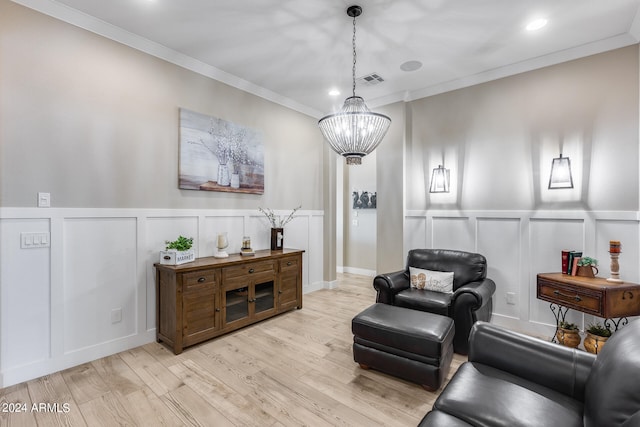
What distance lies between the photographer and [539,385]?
59.8 inches

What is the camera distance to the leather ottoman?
2129 millimetres

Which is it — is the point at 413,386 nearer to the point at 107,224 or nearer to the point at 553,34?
the point at 107,224

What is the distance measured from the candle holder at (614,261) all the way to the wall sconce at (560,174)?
0.71m

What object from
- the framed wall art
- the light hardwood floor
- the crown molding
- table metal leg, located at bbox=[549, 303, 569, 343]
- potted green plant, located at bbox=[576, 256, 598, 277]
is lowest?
the light hardwood floor

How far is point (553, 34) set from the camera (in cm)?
284

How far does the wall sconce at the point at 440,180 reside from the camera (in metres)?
3.93

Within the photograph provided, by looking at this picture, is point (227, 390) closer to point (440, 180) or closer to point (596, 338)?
point (596, 338)

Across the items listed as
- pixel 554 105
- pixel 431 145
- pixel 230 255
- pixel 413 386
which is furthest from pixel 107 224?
pixel 554 105

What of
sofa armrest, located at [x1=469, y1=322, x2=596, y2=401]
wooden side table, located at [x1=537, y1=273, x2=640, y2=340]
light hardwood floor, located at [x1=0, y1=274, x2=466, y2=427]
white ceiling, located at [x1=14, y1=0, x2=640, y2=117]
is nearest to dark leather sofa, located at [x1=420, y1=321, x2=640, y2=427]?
sofa armrest, located at [x1=469, y1=322, x2=596, y2=401]

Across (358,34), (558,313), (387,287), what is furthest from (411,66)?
(558,313)

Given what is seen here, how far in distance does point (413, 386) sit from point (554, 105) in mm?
3240

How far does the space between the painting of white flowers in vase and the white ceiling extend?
613 mm

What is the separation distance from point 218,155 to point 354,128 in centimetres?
187

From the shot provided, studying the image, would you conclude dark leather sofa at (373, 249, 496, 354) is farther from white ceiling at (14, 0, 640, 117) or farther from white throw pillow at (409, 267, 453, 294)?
white ceiling at (14, 0, 640, 117)
